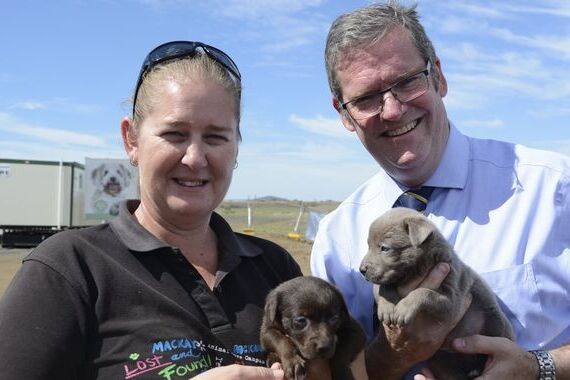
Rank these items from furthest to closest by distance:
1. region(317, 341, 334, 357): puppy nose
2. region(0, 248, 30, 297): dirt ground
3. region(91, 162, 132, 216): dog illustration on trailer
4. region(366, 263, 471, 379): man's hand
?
region(91, 162, 132, 216): dog illustration on trailer
region(0, 248, 30, 297): dirt ground
region(366, 263, 471, 379): man's hand
region(317, 341, 334, 357): puppy nose

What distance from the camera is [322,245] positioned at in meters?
4.78

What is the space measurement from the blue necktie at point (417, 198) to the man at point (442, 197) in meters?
0.05

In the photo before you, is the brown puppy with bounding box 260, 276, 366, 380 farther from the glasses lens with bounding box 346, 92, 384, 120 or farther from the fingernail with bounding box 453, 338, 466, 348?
the glasses lens with bounding box 346, 92, 384, 120

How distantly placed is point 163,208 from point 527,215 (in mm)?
2450

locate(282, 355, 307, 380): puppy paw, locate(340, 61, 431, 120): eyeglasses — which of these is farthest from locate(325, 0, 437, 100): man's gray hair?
locate(282, 355, 307, 380): puppy paw

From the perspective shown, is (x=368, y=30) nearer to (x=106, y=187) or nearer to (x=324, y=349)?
(x=324, y=349)

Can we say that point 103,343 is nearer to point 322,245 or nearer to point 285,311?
point 285,311

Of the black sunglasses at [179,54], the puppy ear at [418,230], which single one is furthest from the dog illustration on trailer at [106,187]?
the puppy ear at [418,230]

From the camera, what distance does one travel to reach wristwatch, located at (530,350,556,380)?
3.93 m

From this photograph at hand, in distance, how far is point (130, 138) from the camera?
3.83 m

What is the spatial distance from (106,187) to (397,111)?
2777 cm

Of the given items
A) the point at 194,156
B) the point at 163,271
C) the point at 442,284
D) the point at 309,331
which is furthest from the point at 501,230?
the point at 163,271

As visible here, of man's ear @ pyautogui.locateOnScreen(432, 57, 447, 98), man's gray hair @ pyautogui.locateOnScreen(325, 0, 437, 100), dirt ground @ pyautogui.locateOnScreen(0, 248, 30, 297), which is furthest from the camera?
dirt ground @ pyautogui.locateOnScreen(0, 248, 30, 297)

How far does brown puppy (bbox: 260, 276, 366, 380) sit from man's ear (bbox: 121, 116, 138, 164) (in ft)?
3.99
